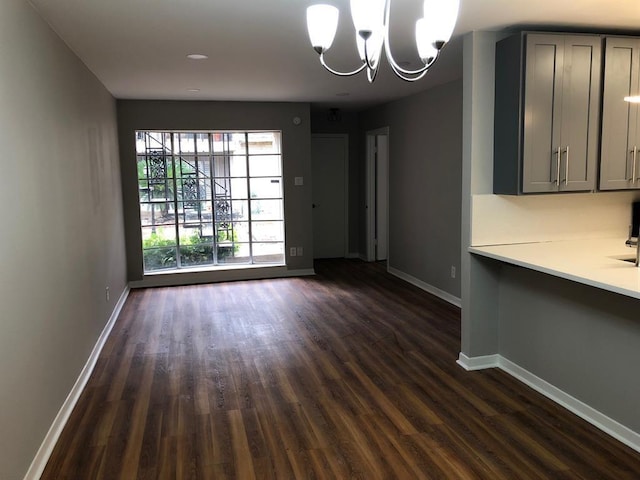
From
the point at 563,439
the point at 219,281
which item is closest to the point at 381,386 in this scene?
the point at 563,439

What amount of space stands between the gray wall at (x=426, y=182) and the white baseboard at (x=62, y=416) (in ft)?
11.2

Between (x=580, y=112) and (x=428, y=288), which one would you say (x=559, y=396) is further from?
(x=428, y=288)

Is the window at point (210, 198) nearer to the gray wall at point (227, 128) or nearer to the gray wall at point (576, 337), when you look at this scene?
the gray wall at point (227, 128)

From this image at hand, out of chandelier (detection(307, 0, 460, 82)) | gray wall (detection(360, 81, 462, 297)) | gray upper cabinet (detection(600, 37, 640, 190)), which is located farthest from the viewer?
gray wall (detection(360, 81, 462, 297))

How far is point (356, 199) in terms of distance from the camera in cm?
823

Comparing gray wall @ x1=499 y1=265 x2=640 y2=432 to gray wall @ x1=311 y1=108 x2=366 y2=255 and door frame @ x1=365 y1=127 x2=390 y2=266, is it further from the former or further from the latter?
gray wall @ x1=311 y1=108 x2=366 y2=255

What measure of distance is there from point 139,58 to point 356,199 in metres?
4.74

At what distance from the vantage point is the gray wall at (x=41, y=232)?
7.30 ft

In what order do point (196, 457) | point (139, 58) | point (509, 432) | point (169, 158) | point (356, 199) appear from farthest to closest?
point (356, 199)
point (169, 158)
point (139, 58)
point (509, 432)
point (196, 457)

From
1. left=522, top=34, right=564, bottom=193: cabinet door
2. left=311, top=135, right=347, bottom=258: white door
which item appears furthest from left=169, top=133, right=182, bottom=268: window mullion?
left=522, top=34, right=564, bottom=193: cabinet door

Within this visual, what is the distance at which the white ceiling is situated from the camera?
9.29ft

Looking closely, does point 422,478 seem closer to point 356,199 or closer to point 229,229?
point 229,229

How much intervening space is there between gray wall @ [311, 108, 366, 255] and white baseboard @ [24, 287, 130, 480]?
14.9 feet

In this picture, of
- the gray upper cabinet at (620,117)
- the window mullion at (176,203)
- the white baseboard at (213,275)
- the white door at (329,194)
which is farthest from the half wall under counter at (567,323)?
the white door at (329,194)
